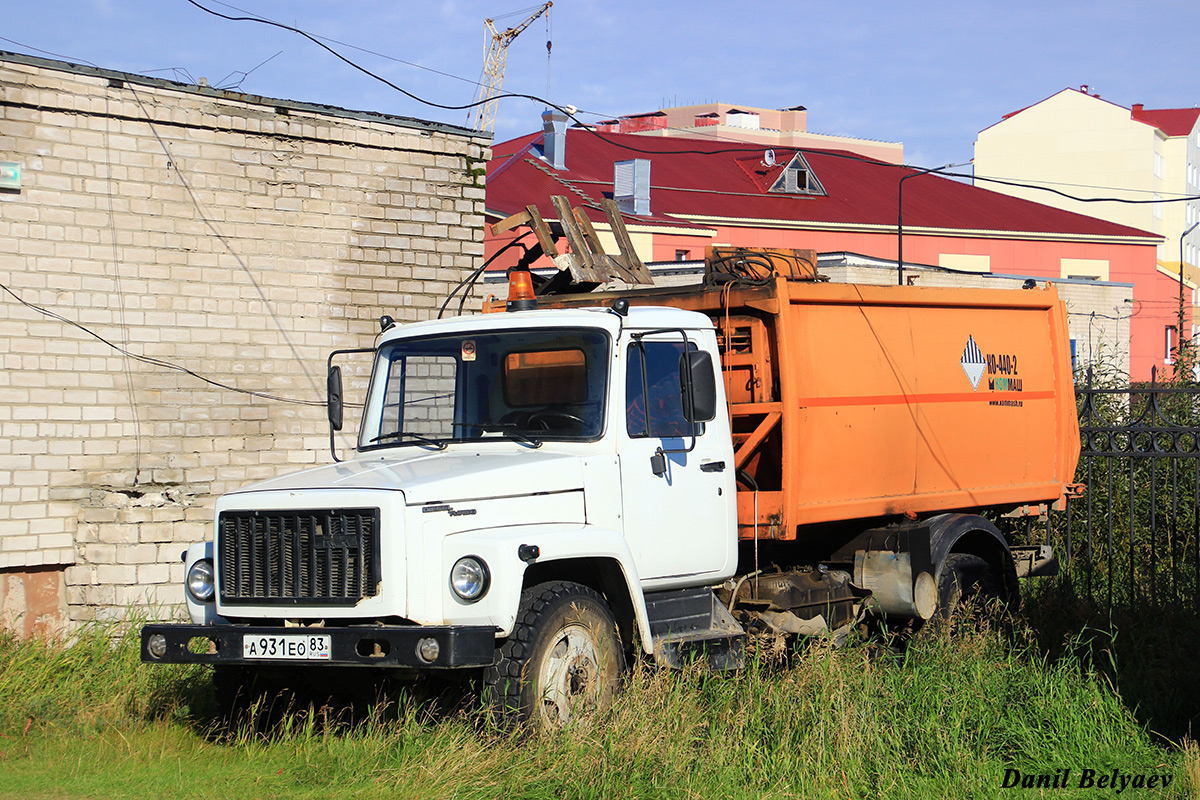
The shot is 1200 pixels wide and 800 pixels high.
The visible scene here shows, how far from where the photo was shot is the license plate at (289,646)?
5.51 meters

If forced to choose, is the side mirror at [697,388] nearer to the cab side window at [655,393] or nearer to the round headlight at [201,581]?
the cab side window at [655,393]

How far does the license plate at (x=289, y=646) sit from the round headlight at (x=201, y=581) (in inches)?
24.6

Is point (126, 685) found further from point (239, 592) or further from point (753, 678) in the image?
point (753, 678)

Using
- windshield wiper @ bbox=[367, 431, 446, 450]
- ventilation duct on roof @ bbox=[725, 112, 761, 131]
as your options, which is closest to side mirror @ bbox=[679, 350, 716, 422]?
windshield wiper @ bbox=[367, 431, 446, 450]

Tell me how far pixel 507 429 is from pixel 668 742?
1830 millimetres

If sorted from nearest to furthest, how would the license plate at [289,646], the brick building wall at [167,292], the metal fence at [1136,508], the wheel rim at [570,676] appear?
1. the license plate at [289,646]
2. the wheel rim at [570,676]
3. the metal fence at [1136,508]
4. the brick building wall at [167,292]

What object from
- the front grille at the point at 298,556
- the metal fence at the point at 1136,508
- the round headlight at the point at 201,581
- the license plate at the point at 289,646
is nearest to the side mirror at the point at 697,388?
the front grille at the point at 298,556

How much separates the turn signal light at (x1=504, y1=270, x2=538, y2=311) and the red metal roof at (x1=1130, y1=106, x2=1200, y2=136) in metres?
66.3

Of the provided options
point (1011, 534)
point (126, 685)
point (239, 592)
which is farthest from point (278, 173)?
point (1011, 534)

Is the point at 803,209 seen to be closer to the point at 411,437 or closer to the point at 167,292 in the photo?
the point at 167,292

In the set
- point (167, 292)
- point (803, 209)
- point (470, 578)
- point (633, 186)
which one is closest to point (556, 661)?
point (470, 578)

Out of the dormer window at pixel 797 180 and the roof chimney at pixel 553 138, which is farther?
the dormer window at pixel 797 180

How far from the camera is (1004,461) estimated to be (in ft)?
29.8

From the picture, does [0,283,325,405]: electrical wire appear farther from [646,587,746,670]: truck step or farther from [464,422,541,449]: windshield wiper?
[646,587,746,670]: truck step
